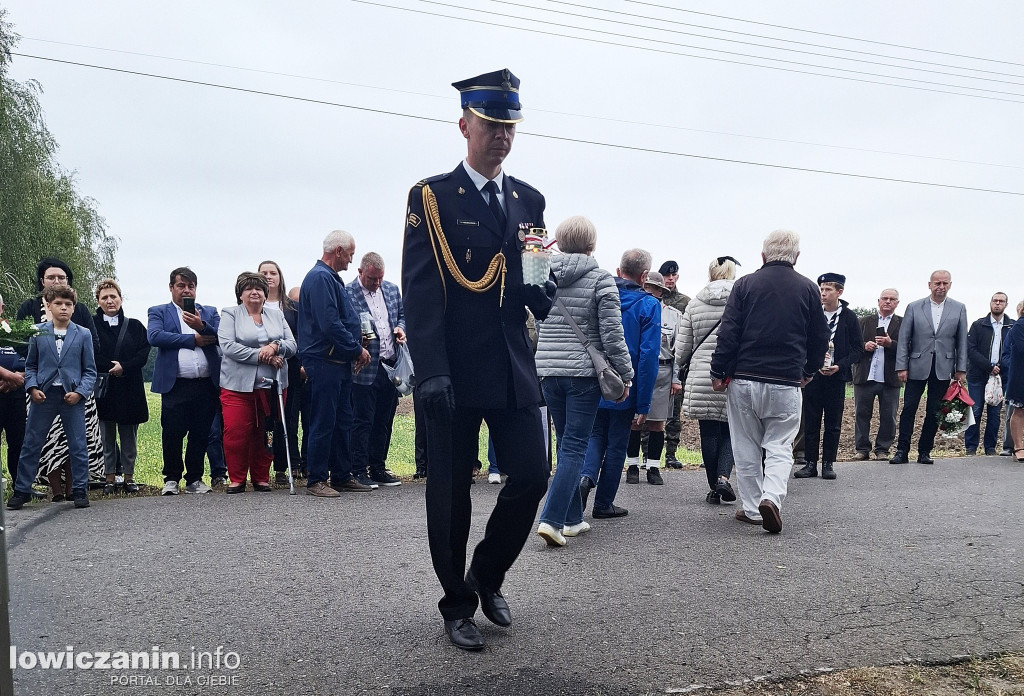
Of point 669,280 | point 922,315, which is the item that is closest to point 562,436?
point 669,280

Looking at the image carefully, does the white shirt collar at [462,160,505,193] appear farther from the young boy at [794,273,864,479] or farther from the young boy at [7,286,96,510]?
the young boy at [794,273,864,479]

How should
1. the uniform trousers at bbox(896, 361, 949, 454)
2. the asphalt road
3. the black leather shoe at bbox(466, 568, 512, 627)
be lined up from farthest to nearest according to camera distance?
the uniform trousers at bbox(896, 361, 949, 454) < the black leather shoe at bbox(466, 568, 512, 627) < the asphalt road

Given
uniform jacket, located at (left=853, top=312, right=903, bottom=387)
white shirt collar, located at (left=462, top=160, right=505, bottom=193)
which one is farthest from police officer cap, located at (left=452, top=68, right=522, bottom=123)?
uniform jacket, located at (left=853, top=312, right=903, bottom=387)

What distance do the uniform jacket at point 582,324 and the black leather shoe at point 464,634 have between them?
2.43 meters

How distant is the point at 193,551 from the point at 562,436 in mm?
2576

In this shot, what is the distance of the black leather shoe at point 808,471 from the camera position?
10586 mm

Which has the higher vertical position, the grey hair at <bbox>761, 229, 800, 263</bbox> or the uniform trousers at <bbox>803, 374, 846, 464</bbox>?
the grey hair at <bbox>761, 229, 800, 263</bbox>

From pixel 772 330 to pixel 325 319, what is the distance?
4.00m

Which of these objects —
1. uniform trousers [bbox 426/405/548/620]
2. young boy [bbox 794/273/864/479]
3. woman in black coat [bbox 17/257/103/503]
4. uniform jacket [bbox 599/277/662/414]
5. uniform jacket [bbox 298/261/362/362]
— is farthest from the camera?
young boy [bbox 794/273/864/479]

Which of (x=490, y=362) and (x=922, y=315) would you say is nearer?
(x=490, y=362)

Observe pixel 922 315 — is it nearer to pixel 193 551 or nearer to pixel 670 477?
pixel 670 477

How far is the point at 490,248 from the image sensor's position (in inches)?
169

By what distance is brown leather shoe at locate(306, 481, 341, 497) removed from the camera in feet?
29.0

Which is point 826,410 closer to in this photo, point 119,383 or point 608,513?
point 608,513
